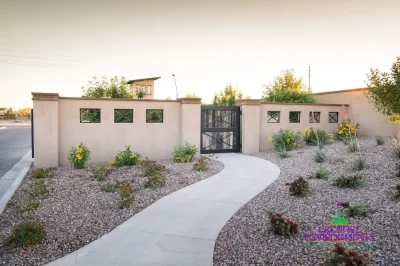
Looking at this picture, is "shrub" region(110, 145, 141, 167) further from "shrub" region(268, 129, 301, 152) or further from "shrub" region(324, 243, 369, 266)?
"shrub" region(324, 243, 369, 266)

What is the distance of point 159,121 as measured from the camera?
10977 millimetres

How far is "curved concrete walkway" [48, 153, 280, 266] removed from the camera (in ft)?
10.9

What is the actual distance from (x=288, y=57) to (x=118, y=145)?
1043 centimetres

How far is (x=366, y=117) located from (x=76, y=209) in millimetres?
13748

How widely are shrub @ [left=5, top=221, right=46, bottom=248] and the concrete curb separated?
1778 mm

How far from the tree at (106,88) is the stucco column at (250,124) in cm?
901

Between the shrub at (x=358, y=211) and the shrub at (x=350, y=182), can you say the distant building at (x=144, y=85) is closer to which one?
the shrub at (x=350, y=182)

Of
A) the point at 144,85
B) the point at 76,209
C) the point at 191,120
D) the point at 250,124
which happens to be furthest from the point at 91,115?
the point at 144,85

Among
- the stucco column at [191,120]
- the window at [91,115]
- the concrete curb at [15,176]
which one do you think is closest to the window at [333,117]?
the stucco column at [191,120]

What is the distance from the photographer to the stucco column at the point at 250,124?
38.9 ft

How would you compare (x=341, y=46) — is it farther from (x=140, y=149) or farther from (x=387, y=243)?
(x=387, y=243)

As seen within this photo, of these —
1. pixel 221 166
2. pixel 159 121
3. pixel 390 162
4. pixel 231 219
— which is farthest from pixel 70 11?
pixel 390 162

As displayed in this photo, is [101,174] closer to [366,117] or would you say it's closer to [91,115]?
[91,115]

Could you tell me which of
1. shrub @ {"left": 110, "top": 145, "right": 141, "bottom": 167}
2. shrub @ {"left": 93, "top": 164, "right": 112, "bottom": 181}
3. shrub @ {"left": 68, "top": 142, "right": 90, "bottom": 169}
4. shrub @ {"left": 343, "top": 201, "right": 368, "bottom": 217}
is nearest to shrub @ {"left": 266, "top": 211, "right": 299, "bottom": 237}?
shrub @ {"left": 343, "top": 201, "right": 368, "bottom": 217}
